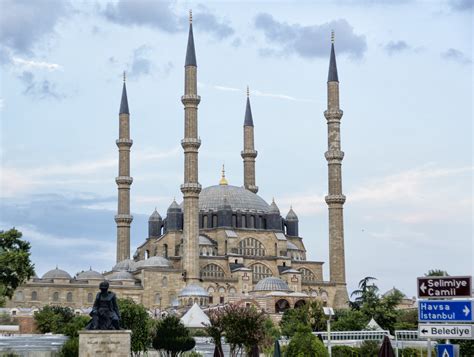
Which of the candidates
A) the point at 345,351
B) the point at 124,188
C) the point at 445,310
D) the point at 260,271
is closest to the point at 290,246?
the point at 260,271

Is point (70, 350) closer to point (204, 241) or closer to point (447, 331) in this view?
point (447, 331)

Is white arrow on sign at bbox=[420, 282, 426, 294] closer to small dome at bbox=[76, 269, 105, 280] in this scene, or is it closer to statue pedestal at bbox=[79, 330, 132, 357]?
statue pedestal at bbox=[79, 330, 132, 357]

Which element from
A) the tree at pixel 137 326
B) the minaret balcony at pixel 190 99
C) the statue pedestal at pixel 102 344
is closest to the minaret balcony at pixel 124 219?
the minaret balcony at pixel 190 99

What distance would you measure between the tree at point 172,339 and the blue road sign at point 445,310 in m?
19.6

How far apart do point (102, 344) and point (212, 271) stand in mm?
47957

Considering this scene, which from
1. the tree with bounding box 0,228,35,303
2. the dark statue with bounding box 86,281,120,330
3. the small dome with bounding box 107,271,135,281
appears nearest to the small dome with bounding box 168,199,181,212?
the small dome with bounding box 107,271,135,281

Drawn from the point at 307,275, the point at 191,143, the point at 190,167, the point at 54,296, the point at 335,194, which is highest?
the point at 191,143

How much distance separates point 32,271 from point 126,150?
89.8ft

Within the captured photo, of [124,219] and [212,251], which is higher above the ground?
[124,219]

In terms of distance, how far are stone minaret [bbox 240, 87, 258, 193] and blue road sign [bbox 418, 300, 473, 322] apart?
60.9 meters

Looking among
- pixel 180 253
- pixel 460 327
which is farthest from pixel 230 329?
pixel 180 253

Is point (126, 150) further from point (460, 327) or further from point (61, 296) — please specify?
point (460, 327)

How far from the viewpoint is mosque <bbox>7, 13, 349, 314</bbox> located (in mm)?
61875

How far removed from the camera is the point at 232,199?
237 ft
